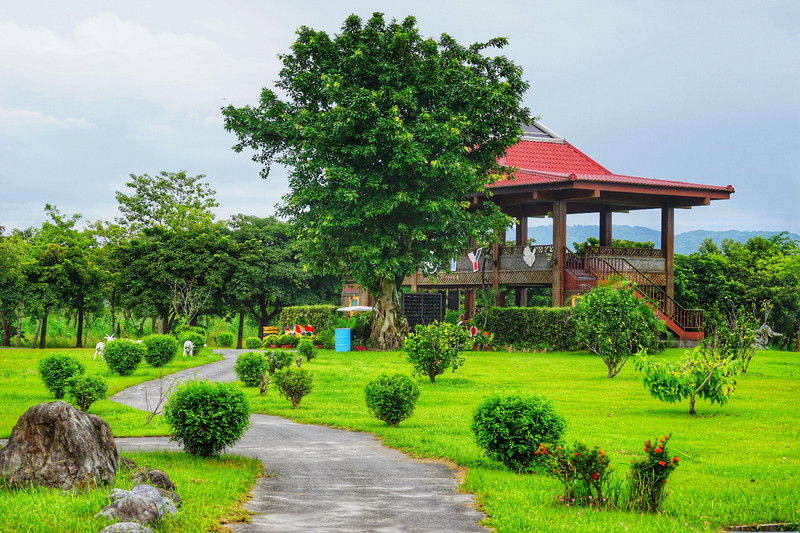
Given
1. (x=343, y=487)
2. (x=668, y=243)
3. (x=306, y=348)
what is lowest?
(x=343, y=487)

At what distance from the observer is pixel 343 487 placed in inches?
344

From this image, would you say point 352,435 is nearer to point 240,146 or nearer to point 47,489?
point 47,489

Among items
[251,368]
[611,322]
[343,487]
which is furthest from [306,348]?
[343,487]

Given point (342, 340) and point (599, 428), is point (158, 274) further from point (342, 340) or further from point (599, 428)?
point (599, 428)

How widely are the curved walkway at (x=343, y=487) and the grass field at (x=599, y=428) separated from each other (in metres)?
0.40

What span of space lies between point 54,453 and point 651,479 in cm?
611

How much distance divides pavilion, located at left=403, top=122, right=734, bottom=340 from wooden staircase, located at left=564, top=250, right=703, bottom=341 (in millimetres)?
38

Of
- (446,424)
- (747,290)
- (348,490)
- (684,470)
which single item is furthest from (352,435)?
(747,290)

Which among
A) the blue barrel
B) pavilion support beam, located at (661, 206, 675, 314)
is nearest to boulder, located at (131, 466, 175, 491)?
the blue barrel

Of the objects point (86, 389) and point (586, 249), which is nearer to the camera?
point (86, 389)

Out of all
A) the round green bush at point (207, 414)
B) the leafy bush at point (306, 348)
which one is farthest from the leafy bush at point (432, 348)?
the round green bush at point (207, 414)

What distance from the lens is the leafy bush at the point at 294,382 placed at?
15.9 meters

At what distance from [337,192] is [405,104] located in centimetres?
403

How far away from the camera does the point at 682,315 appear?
30031 mm
